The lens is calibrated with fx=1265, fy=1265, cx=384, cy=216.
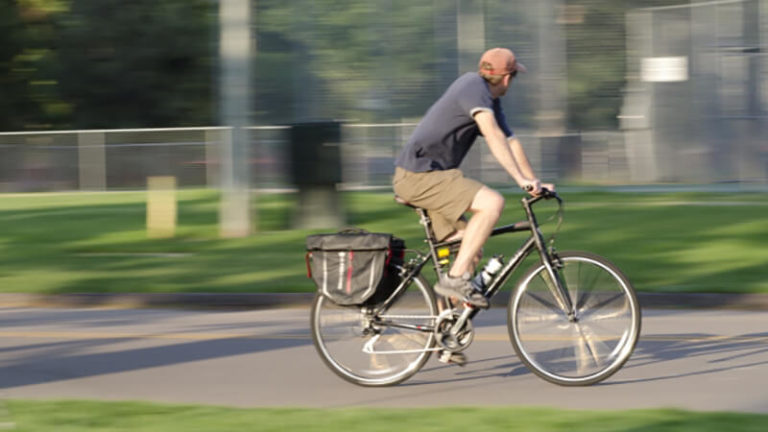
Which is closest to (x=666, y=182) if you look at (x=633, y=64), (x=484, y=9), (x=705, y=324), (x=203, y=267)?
(x=633, y=64)

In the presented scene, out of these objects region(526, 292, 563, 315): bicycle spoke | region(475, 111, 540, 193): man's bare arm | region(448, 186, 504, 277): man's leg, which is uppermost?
region(475, 111, 540, 193): man's bare arm

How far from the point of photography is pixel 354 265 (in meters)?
6.77

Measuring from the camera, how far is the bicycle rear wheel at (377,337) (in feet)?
22.7

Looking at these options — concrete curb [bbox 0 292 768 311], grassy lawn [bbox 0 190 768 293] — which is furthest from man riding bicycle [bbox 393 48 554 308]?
grassy lawn [bbox 0 190 768 293]

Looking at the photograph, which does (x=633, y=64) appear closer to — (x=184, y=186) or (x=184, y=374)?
(x=184, y=186)

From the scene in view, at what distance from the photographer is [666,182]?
1884 cm

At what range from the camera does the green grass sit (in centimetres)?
559

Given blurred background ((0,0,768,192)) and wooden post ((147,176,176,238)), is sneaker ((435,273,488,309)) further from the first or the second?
blurred background ((0,0,768,192))

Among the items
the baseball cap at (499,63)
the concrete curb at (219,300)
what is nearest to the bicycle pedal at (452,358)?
the baseball cap at (499,63)

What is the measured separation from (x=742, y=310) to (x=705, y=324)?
2.85 feet

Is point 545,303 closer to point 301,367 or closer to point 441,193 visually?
point 441,193

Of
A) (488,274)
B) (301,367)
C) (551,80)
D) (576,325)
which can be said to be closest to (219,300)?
(301,367)

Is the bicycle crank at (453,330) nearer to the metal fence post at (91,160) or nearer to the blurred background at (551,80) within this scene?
the blurred background at (551,80)

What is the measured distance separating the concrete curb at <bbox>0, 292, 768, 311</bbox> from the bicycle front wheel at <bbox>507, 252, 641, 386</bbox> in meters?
3.03
